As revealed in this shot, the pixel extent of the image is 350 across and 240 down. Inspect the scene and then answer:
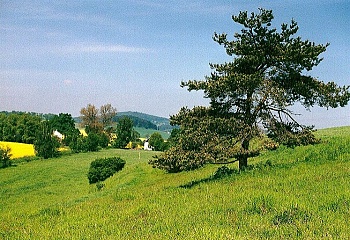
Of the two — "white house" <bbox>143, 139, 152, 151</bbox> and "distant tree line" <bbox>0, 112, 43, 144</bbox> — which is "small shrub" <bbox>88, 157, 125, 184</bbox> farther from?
"white house" <bbox>143, 139, 152, 151</bbox>

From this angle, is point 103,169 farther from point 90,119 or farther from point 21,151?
point 90,119

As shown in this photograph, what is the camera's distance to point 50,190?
143ft

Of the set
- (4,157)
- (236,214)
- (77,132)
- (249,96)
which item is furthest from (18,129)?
(236,214)

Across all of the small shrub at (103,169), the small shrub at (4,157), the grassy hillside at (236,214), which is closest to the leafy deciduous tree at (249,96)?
the grassy hillside at (236,214)

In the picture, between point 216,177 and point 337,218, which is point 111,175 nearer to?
point 216,177

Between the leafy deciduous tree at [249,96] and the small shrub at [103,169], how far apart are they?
29.2 meters

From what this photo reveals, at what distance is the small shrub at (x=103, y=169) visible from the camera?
43.9m

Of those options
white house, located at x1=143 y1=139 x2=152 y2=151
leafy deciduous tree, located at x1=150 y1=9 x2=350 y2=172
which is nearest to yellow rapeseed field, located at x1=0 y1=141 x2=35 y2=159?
white house, located at x1=143 y1=139 x2=152 y2=151

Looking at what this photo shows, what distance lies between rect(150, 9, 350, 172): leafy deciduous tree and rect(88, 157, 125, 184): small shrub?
2922cm

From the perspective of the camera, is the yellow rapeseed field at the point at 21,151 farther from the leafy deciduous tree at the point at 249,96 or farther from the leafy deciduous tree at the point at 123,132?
the leafy deciduous tree at the point at 249,96

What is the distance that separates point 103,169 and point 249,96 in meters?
31.4

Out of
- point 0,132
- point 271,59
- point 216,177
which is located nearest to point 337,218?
point 216,177

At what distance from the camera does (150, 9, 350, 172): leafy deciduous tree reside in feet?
50.7

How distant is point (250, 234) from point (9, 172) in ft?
204
